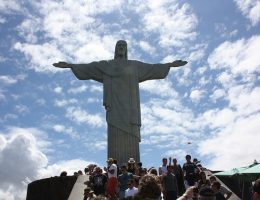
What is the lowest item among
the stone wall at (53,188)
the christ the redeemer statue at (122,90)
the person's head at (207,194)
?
the person's head at (207,194)

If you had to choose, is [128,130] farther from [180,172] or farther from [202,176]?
[202,176]

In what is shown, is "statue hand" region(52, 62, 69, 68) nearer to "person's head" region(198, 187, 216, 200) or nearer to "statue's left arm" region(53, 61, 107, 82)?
"statue's left arm" region(53, 61, 107, 82)

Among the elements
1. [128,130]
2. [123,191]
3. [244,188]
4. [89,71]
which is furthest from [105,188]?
[89,71]

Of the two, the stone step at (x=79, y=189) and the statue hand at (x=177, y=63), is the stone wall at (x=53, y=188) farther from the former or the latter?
the statue hand at (x=177, y=63)

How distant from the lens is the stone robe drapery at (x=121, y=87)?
19.8m

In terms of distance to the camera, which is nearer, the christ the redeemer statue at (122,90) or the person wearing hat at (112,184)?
the person wearing hat at (112,184)

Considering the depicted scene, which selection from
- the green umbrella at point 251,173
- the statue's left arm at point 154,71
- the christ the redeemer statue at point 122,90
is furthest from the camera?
the statue's left arm at point 154,71

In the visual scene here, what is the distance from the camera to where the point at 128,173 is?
468 inches

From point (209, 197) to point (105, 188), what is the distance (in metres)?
8.35

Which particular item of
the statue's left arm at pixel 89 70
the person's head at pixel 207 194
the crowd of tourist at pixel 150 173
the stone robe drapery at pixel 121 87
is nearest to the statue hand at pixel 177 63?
the stone robe drapery at pixel 121 87

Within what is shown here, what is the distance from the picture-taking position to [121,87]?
20.6 meters

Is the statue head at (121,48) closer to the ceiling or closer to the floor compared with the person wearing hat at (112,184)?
closer to the ceiling

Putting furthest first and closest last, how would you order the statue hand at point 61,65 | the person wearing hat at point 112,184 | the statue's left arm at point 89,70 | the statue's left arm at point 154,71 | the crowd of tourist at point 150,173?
the statue's left arm at point 154,71, the statue's left arm at point 89,70, the statue hand at point 61,65, the person wearing hat at point 112,184, the crowd of tourist at point 150,173

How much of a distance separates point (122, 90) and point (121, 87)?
0.57 ft
